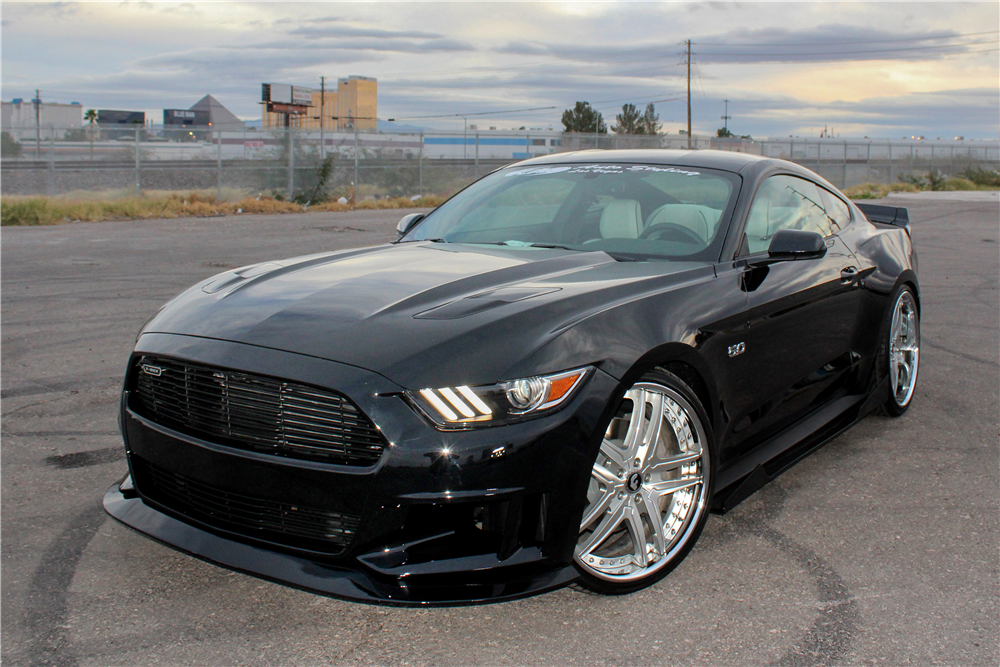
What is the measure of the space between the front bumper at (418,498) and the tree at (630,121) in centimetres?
6339

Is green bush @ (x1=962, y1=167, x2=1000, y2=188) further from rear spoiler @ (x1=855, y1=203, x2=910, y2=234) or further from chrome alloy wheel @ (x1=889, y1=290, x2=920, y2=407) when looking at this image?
chrome alloy wheel @ (x1=889, y1=290, x2=920, y2=407)

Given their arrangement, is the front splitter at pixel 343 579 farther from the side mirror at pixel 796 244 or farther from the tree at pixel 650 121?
the tree at pixel 650 121

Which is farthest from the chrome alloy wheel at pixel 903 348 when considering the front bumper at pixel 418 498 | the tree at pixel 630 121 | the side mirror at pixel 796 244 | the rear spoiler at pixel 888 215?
the tree at pixel 630 121

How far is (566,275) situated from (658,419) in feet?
2.24

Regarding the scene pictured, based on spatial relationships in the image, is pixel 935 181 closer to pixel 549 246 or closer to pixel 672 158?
pixel 672 158

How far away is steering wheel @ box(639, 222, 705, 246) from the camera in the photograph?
3814 mm

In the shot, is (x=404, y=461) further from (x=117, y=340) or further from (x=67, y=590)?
(x=117, y=340)

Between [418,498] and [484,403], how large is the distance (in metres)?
0.32

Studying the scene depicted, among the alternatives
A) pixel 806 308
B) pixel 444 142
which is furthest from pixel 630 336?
pixel 444 142

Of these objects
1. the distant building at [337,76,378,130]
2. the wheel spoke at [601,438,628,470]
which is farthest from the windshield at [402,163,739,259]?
the distant building at [337,76,378,130]

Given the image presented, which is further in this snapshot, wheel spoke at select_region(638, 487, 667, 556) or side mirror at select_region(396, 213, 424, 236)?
side mirror at select_region(396, 213, 424, 236)

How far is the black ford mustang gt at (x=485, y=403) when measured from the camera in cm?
244

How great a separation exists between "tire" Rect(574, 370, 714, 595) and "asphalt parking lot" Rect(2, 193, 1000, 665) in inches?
5.1

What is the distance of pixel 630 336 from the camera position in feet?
9.26
